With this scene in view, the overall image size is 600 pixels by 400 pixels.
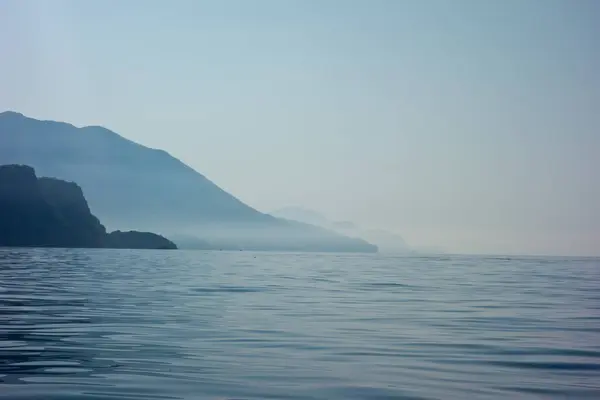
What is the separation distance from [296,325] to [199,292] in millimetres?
15460

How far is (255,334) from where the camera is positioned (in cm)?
2030

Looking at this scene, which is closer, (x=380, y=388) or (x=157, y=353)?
(x=380, y=388)

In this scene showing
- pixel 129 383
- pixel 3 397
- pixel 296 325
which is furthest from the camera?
pixel 296 325

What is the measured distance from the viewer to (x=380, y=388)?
12.9 metres

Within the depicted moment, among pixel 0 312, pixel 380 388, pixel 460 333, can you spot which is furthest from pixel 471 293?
pixel 380 388

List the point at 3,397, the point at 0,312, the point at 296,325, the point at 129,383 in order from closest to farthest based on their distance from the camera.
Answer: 1. the point at 3,397
2. the point at 129,383
3. the point at 296,325
4. the point at 0,312

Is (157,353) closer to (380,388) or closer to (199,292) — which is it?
(380,388)

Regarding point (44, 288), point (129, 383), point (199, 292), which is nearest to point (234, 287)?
point (199, 292)

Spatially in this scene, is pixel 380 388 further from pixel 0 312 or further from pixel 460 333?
pixel 0 312

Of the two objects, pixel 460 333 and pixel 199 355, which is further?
pixel 460 333

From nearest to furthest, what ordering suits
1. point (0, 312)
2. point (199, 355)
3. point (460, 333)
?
point (199, 355) < point (460, 333) < point (0, 312)

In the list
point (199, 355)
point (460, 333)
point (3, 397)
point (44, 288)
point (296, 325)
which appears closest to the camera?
point (3, 397)

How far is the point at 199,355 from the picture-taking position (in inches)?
636

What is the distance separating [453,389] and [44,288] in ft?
94.9
